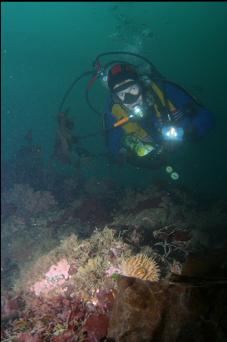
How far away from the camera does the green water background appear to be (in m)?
47.6

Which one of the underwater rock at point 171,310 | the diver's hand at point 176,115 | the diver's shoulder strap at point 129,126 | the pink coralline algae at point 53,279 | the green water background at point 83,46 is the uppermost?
the green water background at point 83,46

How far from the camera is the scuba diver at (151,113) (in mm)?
7727

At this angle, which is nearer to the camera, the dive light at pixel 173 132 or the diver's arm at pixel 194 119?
the dive light at pixel 173 132

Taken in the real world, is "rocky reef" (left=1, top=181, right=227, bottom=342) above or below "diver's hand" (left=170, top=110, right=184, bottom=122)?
below

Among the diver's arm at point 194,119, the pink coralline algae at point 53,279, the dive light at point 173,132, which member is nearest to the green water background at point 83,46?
the diver's arm at point 194,119

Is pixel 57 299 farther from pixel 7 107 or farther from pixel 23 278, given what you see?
pixel 7 107

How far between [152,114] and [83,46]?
7284 centimetres

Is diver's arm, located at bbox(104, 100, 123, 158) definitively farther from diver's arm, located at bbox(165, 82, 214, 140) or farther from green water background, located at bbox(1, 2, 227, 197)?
green water background, located at bbox(1, 2, 227, 197)

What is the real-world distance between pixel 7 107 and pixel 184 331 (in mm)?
52344

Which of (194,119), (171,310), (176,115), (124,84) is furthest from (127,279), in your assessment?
(194,119)

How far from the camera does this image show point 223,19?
69125 mm

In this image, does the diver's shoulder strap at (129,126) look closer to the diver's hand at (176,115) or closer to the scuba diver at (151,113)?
the scuba diver at (151,113)

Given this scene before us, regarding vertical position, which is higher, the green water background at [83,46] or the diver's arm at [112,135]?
the green water background at [83,46]

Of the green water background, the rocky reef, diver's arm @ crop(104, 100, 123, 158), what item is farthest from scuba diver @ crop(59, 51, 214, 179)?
the green water background
